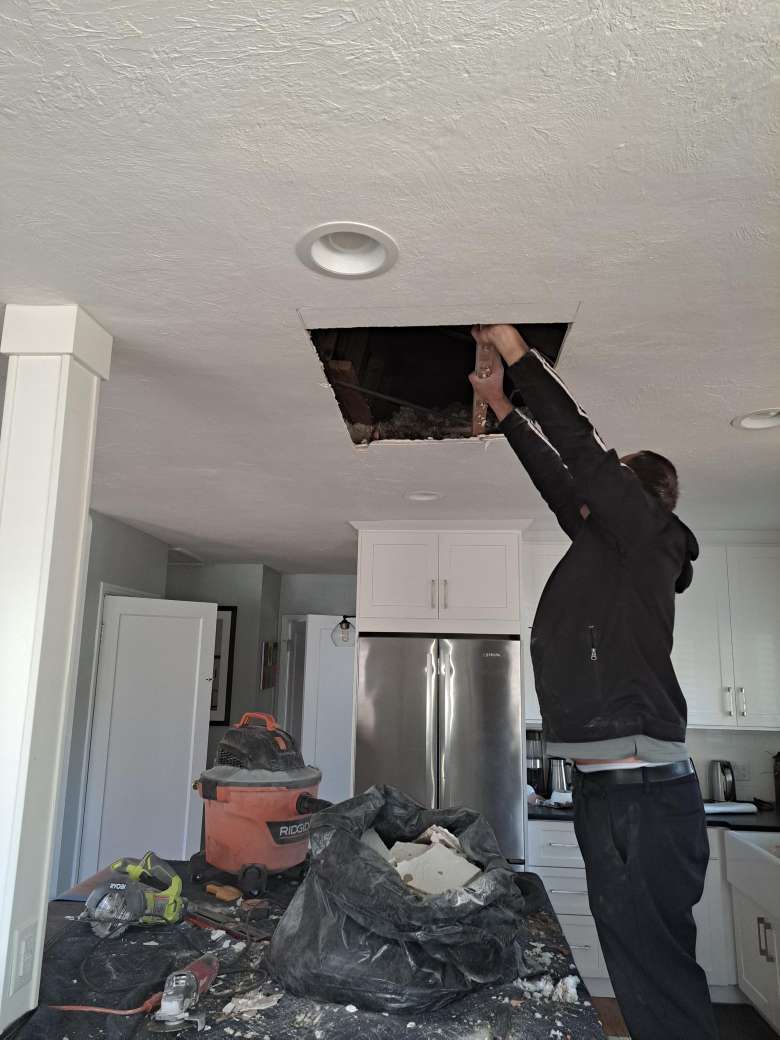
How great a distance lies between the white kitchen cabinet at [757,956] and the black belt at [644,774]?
232cm

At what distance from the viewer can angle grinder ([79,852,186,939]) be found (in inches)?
69.7

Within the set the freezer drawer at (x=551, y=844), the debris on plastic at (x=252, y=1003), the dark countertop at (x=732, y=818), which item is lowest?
the freezer drawer at (x=551, y=844)

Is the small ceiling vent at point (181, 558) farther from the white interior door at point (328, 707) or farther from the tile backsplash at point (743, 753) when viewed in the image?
the tile backsplash at point (743, 753)

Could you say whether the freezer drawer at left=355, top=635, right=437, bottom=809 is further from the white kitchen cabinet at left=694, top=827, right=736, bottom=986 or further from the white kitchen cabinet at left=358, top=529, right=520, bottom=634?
the white kitchen cabinet at left=694, top=827, right=736, bottom=986

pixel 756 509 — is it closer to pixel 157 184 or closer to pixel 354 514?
pixel 354 514

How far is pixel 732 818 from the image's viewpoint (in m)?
3.67

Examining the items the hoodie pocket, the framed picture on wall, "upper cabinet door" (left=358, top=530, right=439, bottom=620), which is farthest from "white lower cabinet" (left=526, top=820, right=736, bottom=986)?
the framed picture on wall

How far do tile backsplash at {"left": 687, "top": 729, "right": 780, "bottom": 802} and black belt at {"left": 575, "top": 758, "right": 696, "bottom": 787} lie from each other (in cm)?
305

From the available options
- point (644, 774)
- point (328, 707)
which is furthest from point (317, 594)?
point (644, 774)

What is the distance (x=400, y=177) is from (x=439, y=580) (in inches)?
115

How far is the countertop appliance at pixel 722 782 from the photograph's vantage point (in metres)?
4.01

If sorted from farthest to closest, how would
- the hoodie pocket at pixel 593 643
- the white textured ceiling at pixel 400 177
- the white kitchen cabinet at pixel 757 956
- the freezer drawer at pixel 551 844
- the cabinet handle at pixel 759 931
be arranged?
the freezer drawer at pixel 551 844 < the cabinet handle at pixel 759 931 < the white kitchen cabinet at pixel 757 956 < the hoodie pocket at pixel 593 643 < the white textured ceiling at pixel 400 177

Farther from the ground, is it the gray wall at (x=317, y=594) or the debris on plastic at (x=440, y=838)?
the gray wall at (x=317, y=594)

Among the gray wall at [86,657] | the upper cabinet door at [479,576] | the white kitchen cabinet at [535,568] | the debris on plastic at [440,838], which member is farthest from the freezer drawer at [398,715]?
the debris on plastic at [440,838]
